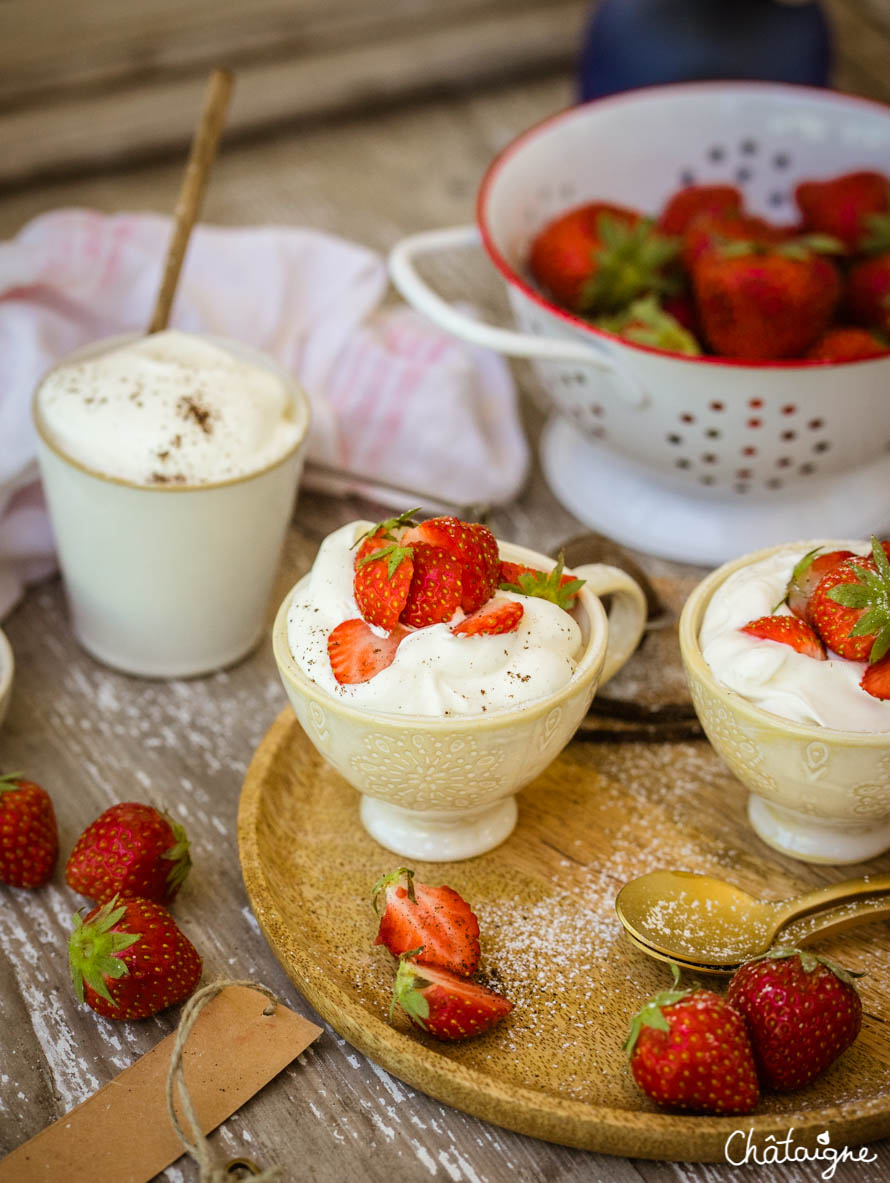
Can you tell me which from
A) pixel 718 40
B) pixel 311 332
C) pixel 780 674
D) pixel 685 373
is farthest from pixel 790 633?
pixel 718 40

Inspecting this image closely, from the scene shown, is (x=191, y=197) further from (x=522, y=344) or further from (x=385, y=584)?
(x=385, y=584)

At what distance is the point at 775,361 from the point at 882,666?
45 centimetres

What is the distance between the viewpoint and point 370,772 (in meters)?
0.91

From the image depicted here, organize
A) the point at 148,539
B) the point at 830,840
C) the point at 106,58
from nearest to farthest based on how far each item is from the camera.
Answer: the point at 830,840, the point at 148,539, the point at 106,58

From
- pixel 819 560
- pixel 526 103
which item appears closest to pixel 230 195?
pixel 526 103

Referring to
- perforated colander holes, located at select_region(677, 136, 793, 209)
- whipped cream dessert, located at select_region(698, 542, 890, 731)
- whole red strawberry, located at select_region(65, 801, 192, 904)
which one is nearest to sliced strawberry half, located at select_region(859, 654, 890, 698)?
whipped cream dessert, located at select_region(698, 542, 890, 731)

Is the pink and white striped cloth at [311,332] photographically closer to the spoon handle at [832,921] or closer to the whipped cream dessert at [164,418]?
the whipped cream dessert at [164,418]

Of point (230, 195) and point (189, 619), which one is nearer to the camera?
point (189, 619)

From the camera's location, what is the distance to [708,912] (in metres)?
0.93

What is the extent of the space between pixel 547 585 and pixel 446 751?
158mm

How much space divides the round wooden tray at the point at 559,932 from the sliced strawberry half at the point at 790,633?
21cm

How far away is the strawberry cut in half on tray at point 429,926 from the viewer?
0.87 meters

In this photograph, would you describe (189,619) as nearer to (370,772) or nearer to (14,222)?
(370,772)

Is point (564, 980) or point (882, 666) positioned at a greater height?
point (882, 666)
